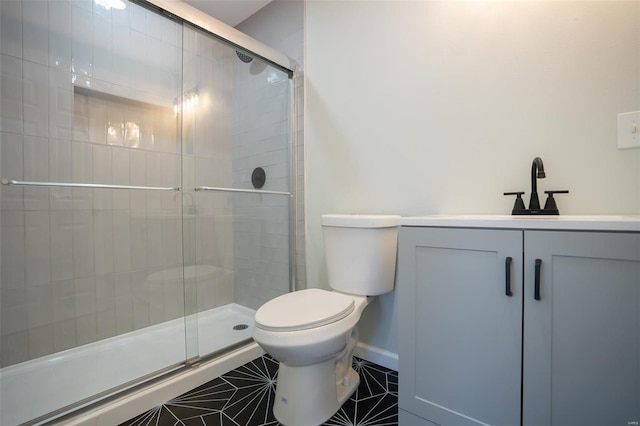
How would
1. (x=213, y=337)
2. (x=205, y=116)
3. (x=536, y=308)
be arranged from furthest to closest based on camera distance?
1. (x=205, y=116)
2. (x=213, y=337)
3. (x=536, y=308)

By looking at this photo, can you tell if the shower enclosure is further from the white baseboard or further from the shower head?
the white baseboard

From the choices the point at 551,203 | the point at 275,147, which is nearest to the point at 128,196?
the point at 275,147

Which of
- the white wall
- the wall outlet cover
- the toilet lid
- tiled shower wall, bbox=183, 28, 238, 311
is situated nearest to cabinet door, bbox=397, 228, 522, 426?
the toilet lid

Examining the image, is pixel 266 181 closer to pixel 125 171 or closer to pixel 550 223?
pixel 125 171

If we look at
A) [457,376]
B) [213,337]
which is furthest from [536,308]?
[213,337]

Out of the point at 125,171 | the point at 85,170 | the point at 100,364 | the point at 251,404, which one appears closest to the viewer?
the point at 251,404

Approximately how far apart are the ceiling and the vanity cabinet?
2.01 metres

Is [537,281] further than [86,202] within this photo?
No

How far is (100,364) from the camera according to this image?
1525 mm

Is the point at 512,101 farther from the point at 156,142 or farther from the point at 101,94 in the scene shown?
the point at 101,94

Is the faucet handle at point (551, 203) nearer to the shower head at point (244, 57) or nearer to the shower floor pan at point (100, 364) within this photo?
the shower floor pan at point (100, 364)

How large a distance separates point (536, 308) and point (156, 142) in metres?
2.19

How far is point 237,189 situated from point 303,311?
3.69ft

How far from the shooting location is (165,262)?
1938 mm
